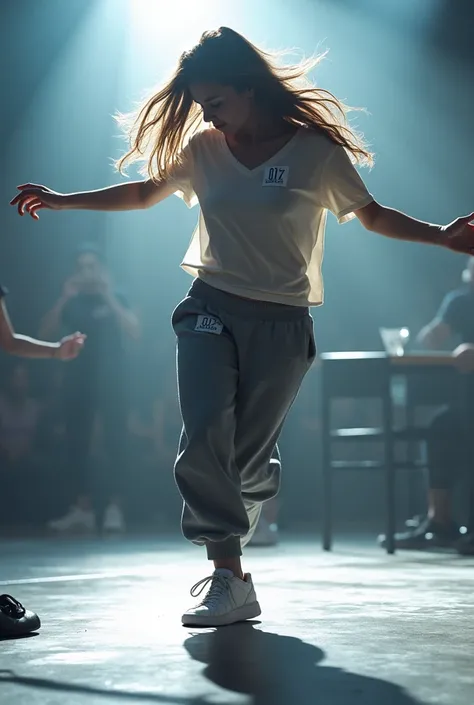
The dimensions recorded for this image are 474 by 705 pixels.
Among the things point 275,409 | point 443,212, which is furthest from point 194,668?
point 443,212

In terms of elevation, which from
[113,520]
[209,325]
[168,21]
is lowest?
[113,520]

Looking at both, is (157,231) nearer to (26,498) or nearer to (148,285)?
A: (148,285)

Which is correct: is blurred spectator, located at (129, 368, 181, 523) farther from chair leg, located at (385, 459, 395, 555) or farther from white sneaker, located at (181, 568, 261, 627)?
white sneaker, located at (181, 568, 261, 627)

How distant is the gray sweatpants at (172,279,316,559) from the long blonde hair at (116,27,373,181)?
0.34 meters

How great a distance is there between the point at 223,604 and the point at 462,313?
3.14 metres

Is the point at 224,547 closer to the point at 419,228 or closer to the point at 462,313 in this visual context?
the point at 419,228

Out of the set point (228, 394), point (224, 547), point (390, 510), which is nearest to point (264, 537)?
point (390, 510)

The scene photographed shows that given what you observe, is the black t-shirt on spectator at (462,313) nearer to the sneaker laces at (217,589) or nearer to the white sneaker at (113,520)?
the white sneaker at (113,520)

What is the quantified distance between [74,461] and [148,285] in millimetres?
2438

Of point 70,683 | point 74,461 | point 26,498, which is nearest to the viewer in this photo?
point 70,683

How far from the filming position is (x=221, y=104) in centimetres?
245

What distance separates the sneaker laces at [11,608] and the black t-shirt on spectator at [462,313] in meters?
3.37

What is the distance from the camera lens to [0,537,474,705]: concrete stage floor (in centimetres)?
167

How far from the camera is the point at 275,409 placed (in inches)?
99.2
